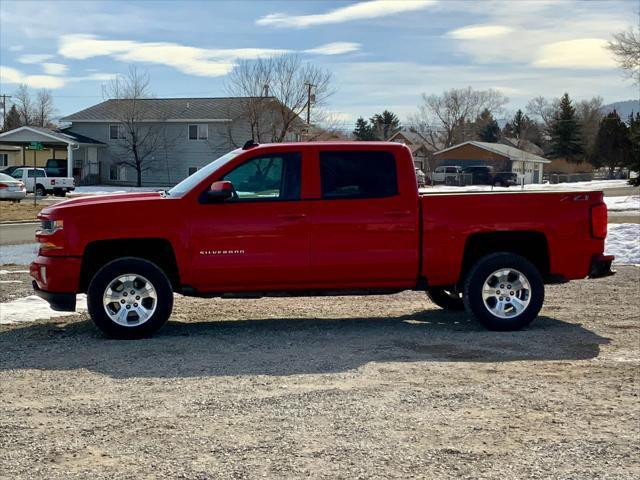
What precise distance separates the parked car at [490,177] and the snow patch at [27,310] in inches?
2165

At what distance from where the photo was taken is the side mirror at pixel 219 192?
8203mm

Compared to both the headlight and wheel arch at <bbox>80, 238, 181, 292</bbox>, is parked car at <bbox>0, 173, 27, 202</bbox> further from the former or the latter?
wheel arch at <bbox>80, 238, 181, 292</bbox>

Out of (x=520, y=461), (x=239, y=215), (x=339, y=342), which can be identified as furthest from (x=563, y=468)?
(x=239, y=215)

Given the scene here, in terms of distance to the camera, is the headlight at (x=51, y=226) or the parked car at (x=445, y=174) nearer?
the headlight at (x=51, y=226)

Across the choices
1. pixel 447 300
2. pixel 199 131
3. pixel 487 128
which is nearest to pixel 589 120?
pixel 487 128

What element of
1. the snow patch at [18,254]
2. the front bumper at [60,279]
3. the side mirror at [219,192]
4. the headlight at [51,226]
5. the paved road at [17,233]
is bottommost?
the snow patch at [18,254]

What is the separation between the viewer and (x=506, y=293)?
881 centimetres

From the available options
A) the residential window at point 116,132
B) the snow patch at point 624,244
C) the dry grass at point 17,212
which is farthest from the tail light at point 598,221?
the residential window at point 116,132

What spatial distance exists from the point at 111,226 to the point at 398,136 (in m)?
92.7

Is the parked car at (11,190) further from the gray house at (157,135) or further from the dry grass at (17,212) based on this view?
the gray house at (157,135)

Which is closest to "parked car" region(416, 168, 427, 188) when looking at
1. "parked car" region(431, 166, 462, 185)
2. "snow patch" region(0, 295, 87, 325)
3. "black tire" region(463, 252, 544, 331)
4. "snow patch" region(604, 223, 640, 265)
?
"black tire" region(463, 252, 544, 331)

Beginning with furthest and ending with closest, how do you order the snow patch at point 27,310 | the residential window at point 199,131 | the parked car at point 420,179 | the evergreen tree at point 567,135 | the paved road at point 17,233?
the evergreen tree at point 567,135
the residential window at point 199,131
the paved road at point 17,233
the parked car at point 420,179
the snow patch at point 27,310

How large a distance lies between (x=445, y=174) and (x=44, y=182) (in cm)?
3708

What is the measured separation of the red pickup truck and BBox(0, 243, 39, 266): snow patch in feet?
25.1
